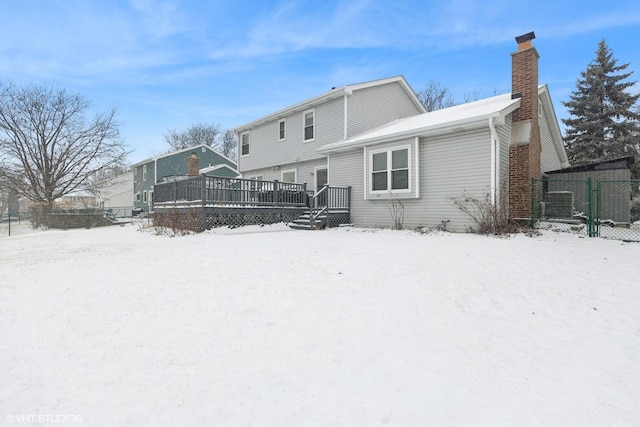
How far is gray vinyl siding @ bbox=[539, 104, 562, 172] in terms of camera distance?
39.5 feet

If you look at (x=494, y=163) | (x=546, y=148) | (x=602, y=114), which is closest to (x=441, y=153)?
(x=494, y=163)

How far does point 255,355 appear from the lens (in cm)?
265

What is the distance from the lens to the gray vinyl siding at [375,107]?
44.9ft

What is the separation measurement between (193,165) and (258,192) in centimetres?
555

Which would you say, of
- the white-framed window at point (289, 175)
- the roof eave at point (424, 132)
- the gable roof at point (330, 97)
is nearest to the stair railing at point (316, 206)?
the roof eave at point (424, 132)

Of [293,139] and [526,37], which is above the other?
[526,37]

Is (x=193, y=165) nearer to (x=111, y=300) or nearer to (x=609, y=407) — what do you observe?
(x=111, y=300)

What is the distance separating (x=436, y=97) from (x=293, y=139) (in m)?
20.1

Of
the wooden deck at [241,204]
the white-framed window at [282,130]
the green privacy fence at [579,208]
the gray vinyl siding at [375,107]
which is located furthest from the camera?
the white-framed window at [282,130]

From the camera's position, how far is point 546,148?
12.6m

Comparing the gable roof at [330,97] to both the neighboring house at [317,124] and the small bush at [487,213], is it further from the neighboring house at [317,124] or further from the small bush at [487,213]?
the small bush at [487,213]

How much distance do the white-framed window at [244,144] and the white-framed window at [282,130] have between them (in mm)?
2842

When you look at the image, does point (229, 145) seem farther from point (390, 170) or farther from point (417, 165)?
point (417, 165)

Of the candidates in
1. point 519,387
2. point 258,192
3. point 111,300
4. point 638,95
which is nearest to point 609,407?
point 519,387
